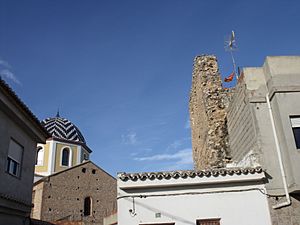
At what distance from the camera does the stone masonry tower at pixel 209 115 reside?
43.5 feet

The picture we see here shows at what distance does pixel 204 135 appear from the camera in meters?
14.7

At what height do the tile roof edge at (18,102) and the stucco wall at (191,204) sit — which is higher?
the tile roof edge at (18,102)

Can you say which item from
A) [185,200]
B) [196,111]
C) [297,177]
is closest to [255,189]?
[297,177]

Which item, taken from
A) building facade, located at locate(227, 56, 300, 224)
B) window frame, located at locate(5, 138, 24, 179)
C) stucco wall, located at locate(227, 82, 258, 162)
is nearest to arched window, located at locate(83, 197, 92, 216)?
window frame, located at locate(5, 138, 24, 179)

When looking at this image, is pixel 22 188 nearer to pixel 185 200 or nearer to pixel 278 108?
pixel 185 200

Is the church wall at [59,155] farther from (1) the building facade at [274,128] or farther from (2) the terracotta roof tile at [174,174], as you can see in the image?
(2) the terracotta roof tile at [174,174]

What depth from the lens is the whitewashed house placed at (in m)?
9.08

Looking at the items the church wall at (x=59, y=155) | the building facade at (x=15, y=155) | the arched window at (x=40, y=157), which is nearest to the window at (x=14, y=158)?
the building facade at (x=15, y=155)

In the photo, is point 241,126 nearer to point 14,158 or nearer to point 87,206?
point 14,158

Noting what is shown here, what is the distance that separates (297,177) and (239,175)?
1.61 m

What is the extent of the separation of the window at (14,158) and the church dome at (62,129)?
969 inches

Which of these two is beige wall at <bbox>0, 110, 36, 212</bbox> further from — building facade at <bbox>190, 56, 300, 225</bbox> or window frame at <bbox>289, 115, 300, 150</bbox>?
window frame at <bbox>289, 115, 300, 150</bbox>

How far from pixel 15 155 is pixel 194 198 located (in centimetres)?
667

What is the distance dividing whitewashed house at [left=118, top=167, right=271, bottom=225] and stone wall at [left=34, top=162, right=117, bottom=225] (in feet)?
72.5
